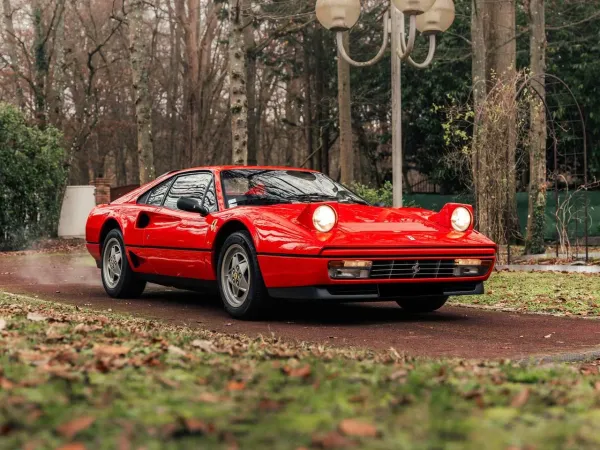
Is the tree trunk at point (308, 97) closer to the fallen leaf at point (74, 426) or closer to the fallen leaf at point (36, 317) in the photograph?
the fallen leaf at point (36, 317)

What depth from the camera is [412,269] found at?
7.75 meters

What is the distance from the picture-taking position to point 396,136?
515 inches

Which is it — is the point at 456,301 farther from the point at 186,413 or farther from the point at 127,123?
the point at 127,123

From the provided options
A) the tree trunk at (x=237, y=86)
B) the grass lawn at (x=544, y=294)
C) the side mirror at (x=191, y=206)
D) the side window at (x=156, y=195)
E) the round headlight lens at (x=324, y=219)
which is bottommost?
the grass lawn at (x=544, y=294)

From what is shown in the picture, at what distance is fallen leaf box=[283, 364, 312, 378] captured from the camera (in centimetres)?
414

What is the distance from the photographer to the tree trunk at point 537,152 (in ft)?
57.8

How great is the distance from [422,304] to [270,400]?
571cm

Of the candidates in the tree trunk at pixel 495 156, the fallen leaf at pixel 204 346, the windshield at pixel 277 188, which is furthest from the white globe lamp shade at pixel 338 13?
the fallen leaf at pixel 204 346

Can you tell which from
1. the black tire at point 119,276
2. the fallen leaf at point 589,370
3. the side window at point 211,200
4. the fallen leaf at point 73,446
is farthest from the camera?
the black tire at point 119,276

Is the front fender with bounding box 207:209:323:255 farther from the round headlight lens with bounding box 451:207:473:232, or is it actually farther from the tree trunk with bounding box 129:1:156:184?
the tree trunk with bounding box 129:1:156:184

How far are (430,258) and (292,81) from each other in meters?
33.1

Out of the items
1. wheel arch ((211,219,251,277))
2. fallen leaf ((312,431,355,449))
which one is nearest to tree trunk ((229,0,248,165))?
wheel arch ((211,219,251,277))

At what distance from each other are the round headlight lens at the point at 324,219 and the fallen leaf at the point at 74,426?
4605 mm

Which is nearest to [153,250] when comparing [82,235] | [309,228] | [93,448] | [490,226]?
[309,228]
